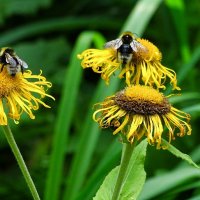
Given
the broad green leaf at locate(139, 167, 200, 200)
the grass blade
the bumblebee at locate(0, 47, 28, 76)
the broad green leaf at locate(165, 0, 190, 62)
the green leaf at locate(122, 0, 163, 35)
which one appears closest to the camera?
the bumblebee at locate(0, 47, 28, 76)

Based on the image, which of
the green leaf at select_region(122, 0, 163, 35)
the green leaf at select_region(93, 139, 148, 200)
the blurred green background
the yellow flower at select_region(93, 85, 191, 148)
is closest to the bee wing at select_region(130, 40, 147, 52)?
the yellow flower at select_region(93, 85, 191, 148)

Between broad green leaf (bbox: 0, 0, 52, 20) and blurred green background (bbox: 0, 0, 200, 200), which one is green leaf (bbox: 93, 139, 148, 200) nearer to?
blurred green background (bbox: 0, 0, 200, 200)

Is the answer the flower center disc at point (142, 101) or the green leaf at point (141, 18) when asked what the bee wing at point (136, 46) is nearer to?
the flower center disc at point (142, 101)

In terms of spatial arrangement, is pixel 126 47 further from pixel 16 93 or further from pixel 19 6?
pixel 19 6

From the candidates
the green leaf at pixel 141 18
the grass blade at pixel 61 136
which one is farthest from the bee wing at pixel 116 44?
the green leaf at pixel 141 18

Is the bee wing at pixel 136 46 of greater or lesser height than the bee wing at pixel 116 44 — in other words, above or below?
below

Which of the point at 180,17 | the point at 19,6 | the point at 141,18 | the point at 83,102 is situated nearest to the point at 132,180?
the point at 141,18
